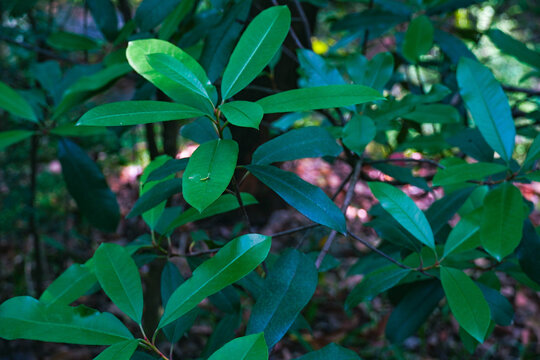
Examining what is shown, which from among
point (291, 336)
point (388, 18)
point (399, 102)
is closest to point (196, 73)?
point (399, 102)

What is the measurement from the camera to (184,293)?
0.47 metres

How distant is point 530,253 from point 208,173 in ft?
1.56

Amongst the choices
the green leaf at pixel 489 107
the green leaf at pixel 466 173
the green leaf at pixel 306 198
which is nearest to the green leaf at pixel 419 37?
the green leaf at pixel 489 107

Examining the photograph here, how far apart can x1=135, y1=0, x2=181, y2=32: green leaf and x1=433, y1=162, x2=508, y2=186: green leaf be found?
1.73ft

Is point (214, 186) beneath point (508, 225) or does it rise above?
above

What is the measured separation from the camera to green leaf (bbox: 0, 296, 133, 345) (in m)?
0.44

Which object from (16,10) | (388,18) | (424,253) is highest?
(16,10)

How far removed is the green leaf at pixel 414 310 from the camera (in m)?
0.76

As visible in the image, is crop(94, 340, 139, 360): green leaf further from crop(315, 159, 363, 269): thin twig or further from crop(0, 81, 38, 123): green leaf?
crop(0, 81, 38, 123): green leaf

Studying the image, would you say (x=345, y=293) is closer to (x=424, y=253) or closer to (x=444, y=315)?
(x=444, y=315)

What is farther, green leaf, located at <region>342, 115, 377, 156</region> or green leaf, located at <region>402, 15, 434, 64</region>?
green leaf, located at <region>402, 15, 434, 64</region>

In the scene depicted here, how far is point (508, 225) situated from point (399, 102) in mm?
269

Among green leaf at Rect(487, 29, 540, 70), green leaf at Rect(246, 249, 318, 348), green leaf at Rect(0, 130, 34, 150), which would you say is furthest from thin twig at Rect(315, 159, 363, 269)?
green leaf at Rect(0, 130, 34, 150)

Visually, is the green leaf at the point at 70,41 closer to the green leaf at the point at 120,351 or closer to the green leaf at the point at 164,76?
the green leaf at the point at 164,76
